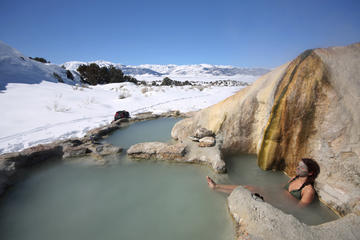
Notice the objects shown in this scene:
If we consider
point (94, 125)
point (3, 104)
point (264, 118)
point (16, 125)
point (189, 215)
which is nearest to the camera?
point (189, 215)

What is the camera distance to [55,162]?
353 cm

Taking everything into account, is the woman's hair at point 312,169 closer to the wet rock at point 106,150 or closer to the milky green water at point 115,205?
the milky green water at point 115,205

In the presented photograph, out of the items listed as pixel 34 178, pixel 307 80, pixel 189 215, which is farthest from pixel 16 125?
pixel 307 80

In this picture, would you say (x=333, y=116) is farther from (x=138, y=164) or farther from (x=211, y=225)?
(x=138, y=164)

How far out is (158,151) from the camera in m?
3.50

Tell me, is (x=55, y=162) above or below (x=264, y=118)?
below

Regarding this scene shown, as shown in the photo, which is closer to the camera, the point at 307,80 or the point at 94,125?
the point at 307,80

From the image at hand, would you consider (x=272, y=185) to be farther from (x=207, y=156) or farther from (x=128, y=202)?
(x=128, y=202)

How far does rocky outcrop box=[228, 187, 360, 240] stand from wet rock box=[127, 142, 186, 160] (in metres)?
1.71

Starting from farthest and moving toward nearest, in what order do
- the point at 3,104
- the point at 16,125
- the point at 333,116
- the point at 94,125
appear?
the point at 3,104 < the point at 94,125 < the point at 16,125 < the point at 333,116

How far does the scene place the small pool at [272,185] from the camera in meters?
1.98

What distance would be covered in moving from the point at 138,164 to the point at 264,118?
2649 mm

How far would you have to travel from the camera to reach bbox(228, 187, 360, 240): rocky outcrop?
1.44 m

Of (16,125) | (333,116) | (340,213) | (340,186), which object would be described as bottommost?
(340,213)
